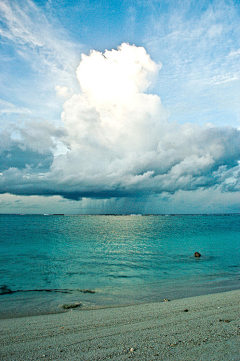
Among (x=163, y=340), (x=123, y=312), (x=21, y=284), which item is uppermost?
(x=163, y=340)

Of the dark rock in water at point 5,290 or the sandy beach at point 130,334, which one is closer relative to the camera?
the sandy beach at point 130,334

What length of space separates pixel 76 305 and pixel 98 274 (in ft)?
29.0

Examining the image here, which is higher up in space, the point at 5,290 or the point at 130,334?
the point at 130,334

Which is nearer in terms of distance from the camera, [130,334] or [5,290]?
[130,334]

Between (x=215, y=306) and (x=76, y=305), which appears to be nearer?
(x=215, y=306)

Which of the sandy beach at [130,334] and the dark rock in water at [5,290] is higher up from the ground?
the sandy beach at [130,334]

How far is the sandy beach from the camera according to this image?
646 cm

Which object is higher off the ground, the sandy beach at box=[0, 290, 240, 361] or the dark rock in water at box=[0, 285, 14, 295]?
the sandy beach at box=[0, 290, 240, 361]

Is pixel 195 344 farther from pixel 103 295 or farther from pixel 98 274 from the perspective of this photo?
pixel 98 274

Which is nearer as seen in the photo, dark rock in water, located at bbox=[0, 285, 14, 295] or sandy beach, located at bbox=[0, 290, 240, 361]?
sandy beach, located at bbox=[0, 290, 240, 361]

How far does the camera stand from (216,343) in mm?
7016

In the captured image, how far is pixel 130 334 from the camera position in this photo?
7.81 m

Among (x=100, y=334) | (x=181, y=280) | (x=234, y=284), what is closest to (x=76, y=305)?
(x=100, y=334)

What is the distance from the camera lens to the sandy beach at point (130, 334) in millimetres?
6457
